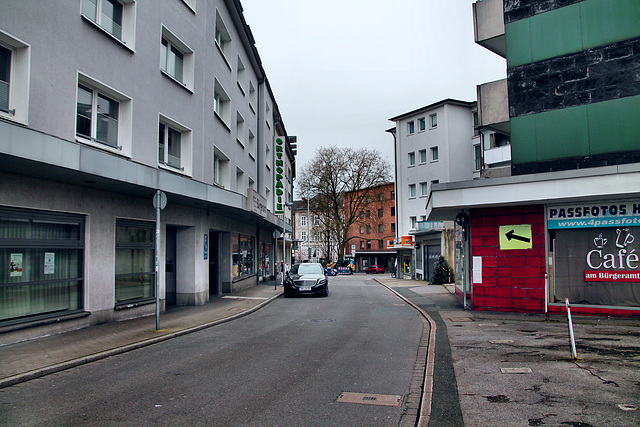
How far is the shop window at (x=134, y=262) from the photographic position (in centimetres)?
1304

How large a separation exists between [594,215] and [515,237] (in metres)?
2.11

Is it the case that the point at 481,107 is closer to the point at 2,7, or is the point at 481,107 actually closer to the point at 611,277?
the point at 611,277

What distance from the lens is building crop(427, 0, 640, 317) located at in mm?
13156

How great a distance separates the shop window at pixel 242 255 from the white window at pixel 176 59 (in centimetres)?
795

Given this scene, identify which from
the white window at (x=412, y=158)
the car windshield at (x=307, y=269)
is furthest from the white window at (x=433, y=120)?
the car windshield at (x=307, y=269)

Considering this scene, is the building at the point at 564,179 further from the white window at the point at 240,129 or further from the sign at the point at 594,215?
the white window at the point at 240,129

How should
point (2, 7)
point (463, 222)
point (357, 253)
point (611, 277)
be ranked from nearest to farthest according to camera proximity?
point (2, 7) < point (611, 277) < point (463, 222) < point (357, 253)

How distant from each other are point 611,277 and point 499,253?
114 inches

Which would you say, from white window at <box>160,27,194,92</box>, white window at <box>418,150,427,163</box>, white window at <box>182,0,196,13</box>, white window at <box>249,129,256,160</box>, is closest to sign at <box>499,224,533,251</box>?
white window at <box>160,27,194,92</box>

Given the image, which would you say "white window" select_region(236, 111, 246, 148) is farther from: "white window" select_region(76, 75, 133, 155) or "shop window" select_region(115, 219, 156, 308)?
"white window" select_region(76, 75, 133, 155)

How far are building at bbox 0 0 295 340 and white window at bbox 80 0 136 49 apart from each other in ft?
0.12

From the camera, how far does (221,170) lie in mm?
21219

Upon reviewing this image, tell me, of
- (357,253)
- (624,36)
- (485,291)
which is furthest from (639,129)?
(357,253)

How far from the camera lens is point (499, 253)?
14688mm
